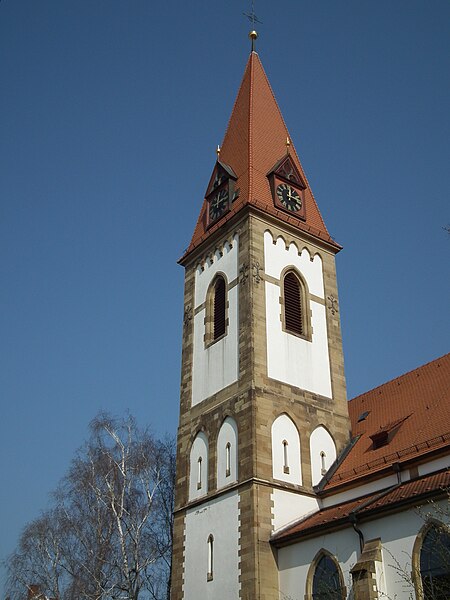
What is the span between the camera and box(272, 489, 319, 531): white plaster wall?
20642 mm

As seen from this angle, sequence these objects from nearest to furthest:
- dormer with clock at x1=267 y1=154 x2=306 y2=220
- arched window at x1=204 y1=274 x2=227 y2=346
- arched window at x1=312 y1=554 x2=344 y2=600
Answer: arched window at x1=312 y1=554 x2=344 y2=600 → arched window at x1=204 y1=274 x2=227 y2=346 → dormer with clock at x1=267 y1=154 x2=306 y2=220

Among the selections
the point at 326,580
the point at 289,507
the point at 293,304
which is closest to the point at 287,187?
the point at 293,304

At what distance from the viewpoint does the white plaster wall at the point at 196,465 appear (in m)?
22.8

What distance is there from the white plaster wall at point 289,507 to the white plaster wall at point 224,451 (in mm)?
1398

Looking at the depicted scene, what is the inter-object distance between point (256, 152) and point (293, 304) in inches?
252

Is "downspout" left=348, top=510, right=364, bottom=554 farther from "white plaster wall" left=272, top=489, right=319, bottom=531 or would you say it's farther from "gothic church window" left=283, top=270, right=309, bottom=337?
"gothic church window" left=283, top=270, right=309, bottom=337

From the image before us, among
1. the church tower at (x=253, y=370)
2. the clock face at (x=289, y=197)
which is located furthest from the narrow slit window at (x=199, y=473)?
the clock face at (x=289, y=197)

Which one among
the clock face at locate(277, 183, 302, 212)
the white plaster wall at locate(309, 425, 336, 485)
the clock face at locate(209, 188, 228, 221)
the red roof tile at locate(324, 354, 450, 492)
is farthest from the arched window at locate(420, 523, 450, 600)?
the clock face at locate(209, 188, 228, 221)

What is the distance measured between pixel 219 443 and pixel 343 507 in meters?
4.39

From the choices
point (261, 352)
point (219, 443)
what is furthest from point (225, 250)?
point (219, 443)

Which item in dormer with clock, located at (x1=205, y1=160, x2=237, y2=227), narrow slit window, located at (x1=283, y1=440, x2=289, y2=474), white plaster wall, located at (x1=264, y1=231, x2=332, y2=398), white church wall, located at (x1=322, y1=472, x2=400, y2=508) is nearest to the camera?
white church wall, located at (x1=322, y1=472, x2=400, y2=508)

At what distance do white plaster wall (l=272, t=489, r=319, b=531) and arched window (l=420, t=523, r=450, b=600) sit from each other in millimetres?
4995

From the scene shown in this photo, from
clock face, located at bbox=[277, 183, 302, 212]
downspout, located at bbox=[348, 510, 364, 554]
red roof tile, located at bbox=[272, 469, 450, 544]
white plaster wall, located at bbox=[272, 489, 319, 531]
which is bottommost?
downspout, located at bbox=[348, 510, 364, 554]

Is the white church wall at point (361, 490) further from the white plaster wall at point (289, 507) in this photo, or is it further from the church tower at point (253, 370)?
the church tower at point (253, 370)
